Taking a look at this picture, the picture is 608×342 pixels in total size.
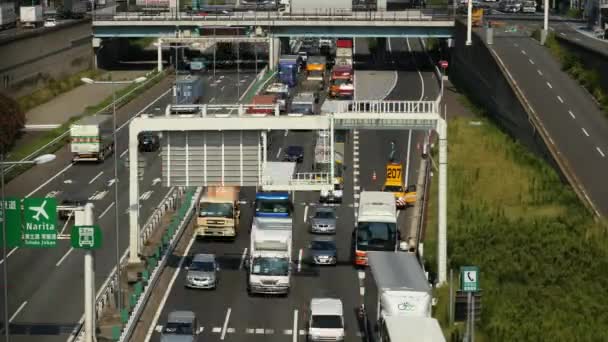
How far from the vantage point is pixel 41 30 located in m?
98.2

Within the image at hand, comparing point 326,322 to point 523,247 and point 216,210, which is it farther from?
point 216,210

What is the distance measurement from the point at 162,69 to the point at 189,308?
205ft

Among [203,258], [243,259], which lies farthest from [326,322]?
[243,259]

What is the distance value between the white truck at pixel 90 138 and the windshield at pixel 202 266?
78.6 ft

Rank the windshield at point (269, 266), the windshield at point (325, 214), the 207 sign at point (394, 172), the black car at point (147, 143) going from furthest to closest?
the black car at point (147, 143), the 207 sign at point (394, 172), the windshield at point (325, 214), the windshield at point (269, 266)

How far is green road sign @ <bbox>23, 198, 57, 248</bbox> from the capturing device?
36.1 m

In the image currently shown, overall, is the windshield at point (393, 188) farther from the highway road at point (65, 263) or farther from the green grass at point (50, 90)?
the green grass at point (50, 90)

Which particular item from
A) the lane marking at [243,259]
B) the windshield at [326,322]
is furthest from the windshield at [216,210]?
the windshield at [326,322]

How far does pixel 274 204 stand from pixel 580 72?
3078 cm

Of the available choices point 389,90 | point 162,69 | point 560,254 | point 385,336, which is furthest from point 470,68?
point 385,336

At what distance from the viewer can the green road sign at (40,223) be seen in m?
36.1

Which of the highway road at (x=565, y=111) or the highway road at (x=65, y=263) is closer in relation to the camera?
the highway road at (x=65, y=263)

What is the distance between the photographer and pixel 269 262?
145 ft

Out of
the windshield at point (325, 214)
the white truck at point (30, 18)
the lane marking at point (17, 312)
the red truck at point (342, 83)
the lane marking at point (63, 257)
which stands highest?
the white truck at point (30, 18)
